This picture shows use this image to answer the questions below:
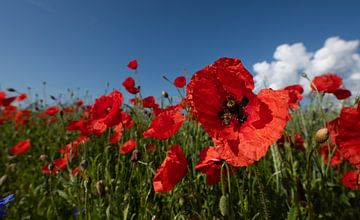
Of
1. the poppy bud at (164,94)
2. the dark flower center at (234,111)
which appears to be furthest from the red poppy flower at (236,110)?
the poppy bud at (164,94)

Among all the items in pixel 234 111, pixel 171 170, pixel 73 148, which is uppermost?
pixel 73 148

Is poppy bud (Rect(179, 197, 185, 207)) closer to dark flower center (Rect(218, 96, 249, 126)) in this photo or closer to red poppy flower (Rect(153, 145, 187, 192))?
red poppy flower (Rect(153, 145, 187, 192))

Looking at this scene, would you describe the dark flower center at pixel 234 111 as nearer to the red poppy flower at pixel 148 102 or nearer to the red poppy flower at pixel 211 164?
the red poppy flower at pixel 211 164

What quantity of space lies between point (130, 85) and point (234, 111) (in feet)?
6.05

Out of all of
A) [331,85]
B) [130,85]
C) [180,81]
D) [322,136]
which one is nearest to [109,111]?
[180,81]

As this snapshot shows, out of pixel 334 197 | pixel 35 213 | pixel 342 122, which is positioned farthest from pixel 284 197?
pixel 35 213

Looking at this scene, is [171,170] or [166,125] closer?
[171,170]

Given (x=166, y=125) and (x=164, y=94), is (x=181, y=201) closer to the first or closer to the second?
(x=166, y=125)

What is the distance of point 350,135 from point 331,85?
1.14m

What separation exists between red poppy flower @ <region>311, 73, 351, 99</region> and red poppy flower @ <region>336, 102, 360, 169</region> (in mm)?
1056

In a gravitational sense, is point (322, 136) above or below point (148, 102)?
below

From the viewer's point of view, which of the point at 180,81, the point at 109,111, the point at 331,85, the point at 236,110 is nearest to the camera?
the point at 236,110

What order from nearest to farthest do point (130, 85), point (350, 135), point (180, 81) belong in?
1. point (350, 135)
2. point (180, 81)
3. point (130, 85)

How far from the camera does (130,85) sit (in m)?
2.83
